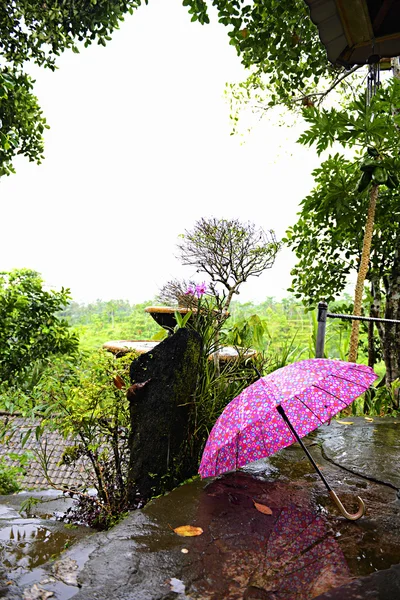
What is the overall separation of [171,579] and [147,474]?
0.86 meters

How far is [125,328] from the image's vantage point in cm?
1319

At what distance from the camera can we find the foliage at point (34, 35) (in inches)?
172

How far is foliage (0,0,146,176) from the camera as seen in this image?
14.3ft

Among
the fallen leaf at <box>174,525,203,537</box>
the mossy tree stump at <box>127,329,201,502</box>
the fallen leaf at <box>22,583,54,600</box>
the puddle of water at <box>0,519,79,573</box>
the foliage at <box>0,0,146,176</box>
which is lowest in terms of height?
the puddle of water at <box>0,519,79,573</box>

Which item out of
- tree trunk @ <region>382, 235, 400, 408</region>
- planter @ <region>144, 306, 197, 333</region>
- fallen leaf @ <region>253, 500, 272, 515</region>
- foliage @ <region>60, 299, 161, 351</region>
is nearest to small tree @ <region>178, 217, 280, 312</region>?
planter @ <region>144, 306, 197, 333</region>

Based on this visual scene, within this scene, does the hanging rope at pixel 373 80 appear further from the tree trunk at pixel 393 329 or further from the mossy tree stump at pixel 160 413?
the mossy tree stump at pixel 160 413

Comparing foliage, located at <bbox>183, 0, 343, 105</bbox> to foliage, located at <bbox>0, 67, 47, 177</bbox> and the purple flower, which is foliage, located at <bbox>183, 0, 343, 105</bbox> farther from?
the purple flower

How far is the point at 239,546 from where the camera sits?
1706mm

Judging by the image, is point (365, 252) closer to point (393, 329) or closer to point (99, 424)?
point (393, 329)

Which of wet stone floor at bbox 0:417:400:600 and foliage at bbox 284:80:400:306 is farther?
foliage at bbox 284:80:400:306

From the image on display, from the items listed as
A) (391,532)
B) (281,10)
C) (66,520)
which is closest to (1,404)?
(66,520)

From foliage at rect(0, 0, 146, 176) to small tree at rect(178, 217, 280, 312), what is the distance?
2.07 m

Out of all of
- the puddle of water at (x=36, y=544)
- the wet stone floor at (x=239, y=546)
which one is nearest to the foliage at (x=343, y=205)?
the wet stone floor at (x=239, y=546)

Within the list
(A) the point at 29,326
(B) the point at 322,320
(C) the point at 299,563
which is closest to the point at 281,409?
(C) the point at 299,563
